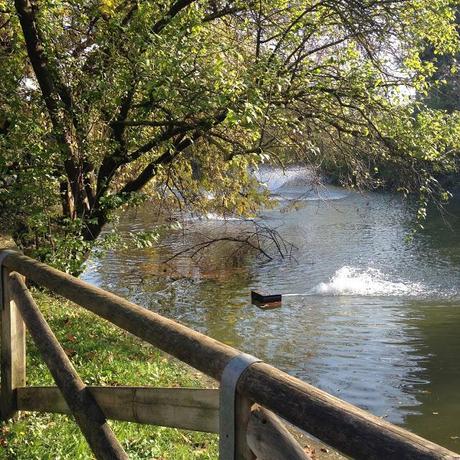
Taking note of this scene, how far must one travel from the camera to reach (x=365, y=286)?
18.7 metres

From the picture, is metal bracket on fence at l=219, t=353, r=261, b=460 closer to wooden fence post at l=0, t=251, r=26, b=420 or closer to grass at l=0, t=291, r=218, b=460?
grass at l=0, t=291, r=218, b=460

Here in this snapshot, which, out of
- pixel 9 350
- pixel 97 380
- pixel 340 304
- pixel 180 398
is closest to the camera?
pixel 180 398

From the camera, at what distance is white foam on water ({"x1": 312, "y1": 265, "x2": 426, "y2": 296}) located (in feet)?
58.7

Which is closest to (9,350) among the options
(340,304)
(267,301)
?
(267,301)

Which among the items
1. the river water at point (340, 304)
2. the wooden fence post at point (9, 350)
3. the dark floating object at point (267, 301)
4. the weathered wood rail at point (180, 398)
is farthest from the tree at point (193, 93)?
the dark floating object at point (267, 301)

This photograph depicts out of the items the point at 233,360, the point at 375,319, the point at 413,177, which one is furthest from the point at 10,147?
the point at 375,319

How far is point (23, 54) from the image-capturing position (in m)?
8.64

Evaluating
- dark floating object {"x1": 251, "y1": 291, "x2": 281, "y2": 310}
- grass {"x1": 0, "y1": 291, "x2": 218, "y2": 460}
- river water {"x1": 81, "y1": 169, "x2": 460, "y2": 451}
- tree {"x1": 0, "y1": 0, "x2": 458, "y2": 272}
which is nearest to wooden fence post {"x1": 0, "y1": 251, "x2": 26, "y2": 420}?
grass {"x1": 0, "y1": 291, "x2": 218, "y2": 460}

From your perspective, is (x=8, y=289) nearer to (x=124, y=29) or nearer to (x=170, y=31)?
(x=124, y=29)

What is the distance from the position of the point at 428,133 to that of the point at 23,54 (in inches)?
262

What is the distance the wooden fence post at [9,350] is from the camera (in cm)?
442

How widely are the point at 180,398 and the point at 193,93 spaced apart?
5.05 m

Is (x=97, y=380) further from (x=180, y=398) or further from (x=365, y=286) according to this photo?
(x=365, y=286)

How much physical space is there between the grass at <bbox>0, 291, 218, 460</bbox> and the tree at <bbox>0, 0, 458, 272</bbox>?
1.40m
